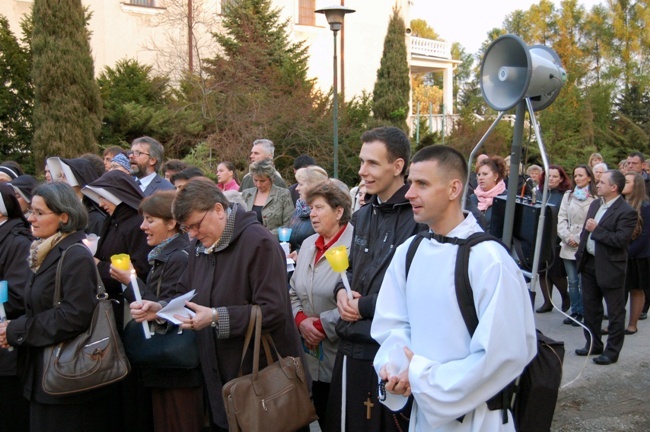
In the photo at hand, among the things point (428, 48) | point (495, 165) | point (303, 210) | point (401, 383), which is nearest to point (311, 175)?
point (303, 210)

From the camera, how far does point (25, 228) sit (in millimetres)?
4781

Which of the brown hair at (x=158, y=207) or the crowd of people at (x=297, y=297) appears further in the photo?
the brown hair at (x=158, y=207)

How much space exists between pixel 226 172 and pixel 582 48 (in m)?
39.2

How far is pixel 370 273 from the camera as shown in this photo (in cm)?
366

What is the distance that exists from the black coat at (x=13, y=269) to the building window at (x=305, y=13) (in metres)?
27.0

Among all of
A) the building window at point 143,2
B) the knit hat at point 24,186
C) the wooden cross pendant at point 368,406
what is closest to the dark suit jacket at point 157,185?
the knit hat at point 24,186

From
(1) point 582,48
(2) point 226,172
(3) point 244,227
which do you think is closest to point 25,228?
(3) point 244,227

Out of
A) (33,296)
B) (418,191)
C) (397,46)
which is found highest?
(397,46)

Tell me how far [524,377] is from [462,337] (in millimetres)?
369

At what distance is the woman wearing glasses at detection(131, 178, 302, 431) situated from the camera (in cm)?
369

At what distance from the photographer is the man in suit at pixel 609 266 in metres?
7.11

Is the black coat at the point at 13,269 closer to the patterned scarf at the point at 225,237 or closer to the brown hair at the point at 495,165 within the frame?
the patterned scarf at the point at 225,237

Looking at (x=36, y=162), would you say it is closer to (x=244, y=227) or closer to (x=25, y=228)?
(x=25, y=228)

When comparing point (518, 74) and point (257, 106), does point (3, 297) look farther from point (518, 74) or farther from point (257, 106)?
point (257, 106)
